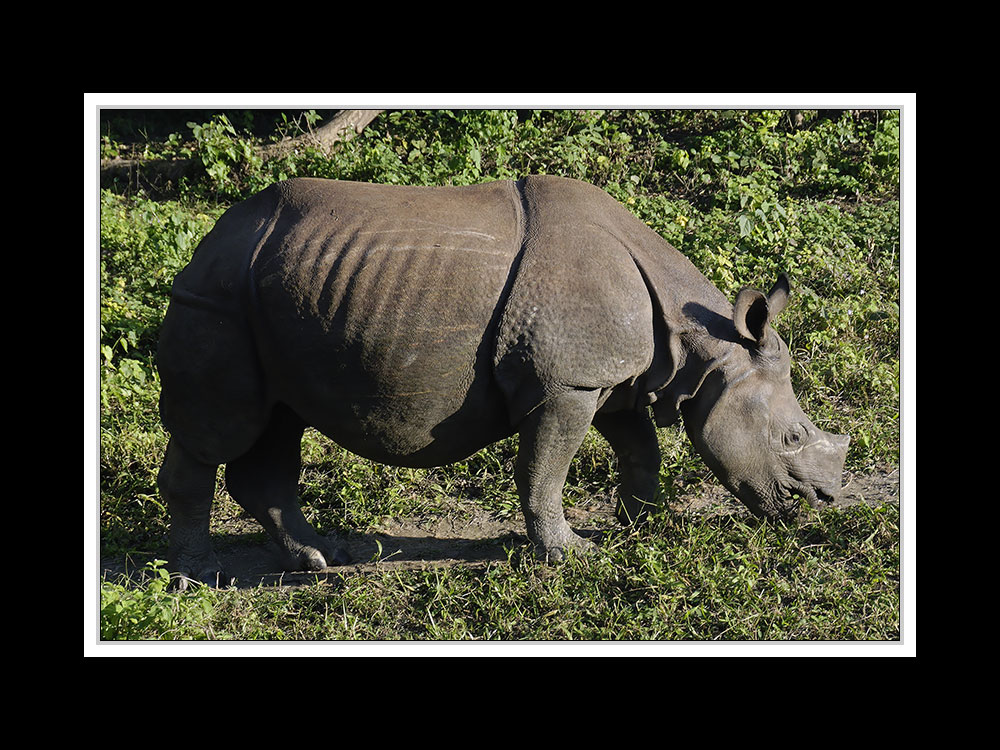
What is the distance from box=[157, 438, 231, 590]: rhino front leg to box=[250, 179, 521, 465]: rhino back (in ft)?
2.12

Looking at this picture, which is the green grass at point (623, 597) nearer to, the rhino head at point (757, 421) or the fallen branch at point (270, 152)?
the rhino head at point (757, 421)

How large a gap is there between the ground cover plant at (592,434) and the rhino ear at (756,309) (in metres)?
1.05

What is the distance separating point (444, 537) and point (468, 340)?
63.4 inches

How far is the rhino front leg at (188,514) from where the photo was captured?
5824 millimetres

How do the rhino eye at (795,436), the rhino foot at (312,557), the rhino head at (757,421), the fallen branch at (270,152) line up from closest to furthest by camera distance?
the rhino head at (757,421) → the rhino eye at (795,436) → the rhino foot at (312,557) → the fallen branch at (270,152)

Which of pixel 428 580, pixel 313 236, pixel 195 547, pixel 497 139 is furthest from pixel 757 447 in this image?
pixel 497 139

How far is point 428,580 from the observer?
19.3ft

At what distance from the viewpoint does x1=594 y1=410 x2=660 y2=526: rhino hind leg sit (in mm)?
6148

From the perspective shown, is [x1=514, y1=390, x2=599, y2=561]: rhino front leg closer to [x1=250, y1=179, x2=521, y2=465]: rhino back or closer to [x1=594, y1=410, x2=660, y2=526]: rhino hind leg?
[x1=250, y1=179, x2=521, y2=465]: rhino back

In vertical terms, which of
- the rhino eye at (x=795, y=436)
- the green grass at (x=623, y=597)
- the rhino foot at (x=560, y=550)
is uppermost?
the rhino eye at (x=795, y=436)

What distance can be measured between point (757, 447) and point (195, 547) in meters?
2.83

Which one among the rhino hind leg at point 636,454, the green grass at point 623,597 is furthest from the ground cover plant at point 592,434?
the rhino hind leg at point 636,454

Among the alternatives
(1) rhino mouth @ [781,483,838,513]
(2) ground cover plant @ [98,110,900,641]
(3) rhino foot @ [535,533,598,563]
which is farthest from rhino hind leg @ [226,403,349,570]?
(1) rhino mouth @ [781,483,838,513]

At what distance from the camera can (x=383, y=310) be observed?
529 centimetres
